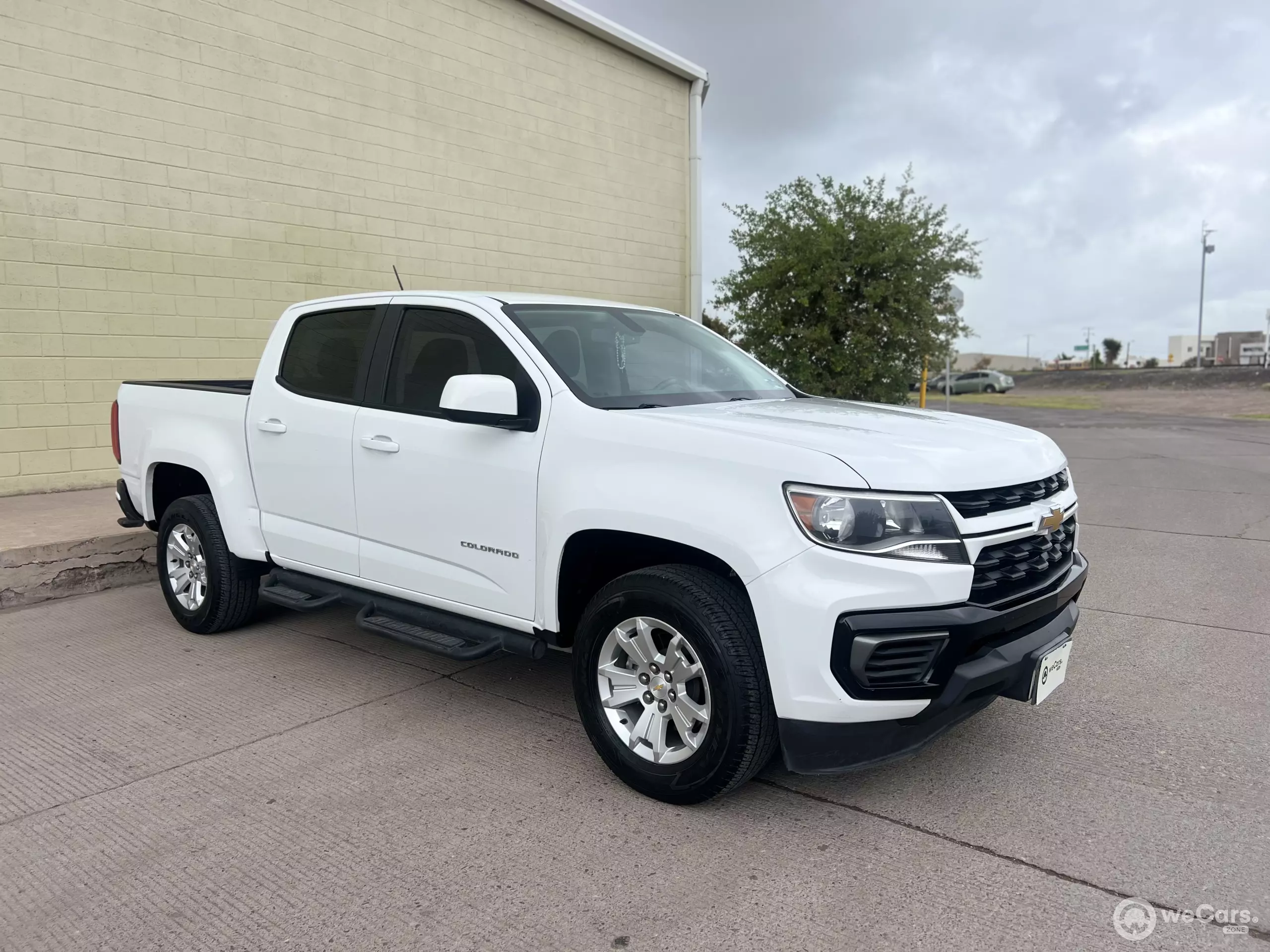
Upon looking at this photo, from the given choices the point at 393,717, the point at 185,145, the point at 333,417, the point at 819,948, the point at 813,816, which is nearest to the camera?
the point at 819,948

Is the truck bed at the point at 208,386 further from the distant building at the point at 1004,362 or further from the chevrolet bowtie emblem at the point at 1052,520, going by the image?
the distant building at the point at 1004,362

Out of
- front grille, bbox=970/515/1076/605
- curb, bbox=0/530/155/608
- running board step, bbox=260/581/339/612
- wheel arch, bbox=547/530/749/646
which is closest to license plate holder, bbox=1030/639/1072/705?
front grille, bbox=970/515/1076/605

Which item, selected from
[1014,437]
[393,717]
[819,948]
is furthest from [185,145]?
[819,948]

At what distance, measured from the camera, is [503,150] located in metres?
Answer: 12.2

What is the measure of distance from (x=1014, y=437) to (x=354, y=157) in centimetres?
912

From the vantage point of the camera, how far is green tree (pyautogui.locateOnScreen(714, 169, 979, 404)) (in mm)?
12453

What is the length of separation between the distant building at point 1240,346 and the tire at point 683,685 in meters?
100

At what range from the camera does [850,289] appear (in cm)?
1277

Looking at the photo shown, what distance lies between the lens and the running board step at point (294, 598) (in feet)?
14.8

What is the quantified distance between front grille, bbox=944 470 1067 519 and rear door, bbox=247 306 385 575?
8.97 ft

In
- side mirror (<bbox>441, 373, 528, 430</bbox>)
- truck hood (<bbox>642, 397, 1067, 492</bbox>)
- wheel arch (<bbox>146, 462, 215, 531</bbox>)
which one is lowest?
wheel arch (<bbox>146, 462, 215, 531</bbox>)

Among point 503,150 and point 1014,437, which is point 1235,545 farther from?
point 503,150

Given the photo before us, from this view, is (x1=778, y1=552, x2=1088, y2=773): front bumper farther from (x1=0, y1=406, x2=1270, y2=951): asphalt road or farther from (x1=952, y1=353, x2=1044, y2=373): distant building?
(x1=952, y1=353, x2=1044, y2=373): distant building

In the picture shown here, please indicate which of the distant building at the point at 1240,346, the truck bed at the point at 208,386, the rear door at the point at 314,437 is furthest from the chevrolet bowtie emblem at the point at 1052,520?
the distant building at the point at 1240,346
